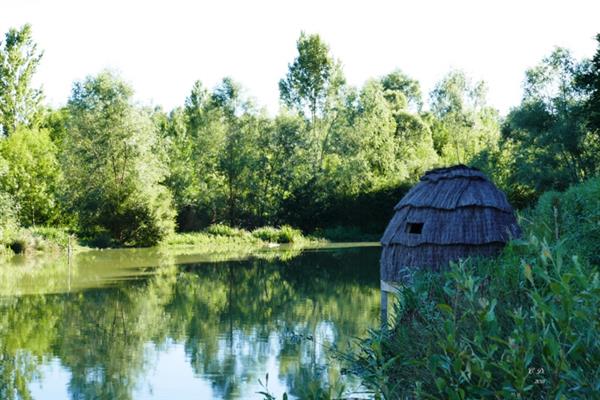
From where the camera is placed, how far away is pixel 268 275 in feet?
81.9

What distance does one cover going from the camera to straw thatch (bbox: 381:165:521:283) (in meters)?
12.2

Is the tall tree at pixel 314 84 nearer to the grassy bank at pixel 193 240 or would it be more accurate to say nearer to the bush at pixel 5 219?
the grassy bank at pixel 193 240

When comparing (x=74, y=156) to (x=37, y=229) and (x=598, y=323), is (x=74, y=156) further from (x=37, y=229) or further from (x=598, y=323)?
(x=598, y=323)

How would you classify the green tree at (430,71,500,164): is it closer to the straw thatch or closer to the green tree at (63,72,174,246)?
the green tree at (63,72,174,246)

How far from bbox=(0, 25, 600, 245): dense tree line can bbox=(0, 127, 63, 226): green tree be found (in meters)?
0.08

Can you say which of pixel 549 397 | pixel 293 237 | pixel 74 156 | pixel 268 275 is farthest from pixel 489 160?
pixel 549 397

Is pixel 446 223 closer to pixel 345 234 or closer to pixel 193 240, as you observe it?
pixel 193 240

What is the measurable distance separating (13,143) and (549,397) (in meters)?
43.3

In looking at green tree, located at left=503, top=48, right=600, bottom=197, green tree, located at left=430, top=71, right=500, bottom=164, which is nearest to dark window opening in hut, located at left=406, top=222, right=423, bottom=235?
green tree, located at left=503, top=48, right=600, bottom=197

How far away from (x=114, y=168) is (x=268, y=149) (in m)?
11.6

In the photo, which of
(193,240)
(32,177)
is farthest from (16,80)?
(193,240)

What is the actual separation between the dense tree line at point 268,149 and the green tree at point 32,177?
0.08m

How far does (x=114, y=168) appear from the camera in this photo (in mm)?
38344

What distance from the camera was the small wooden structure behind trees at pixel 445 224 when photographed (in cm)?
1223
